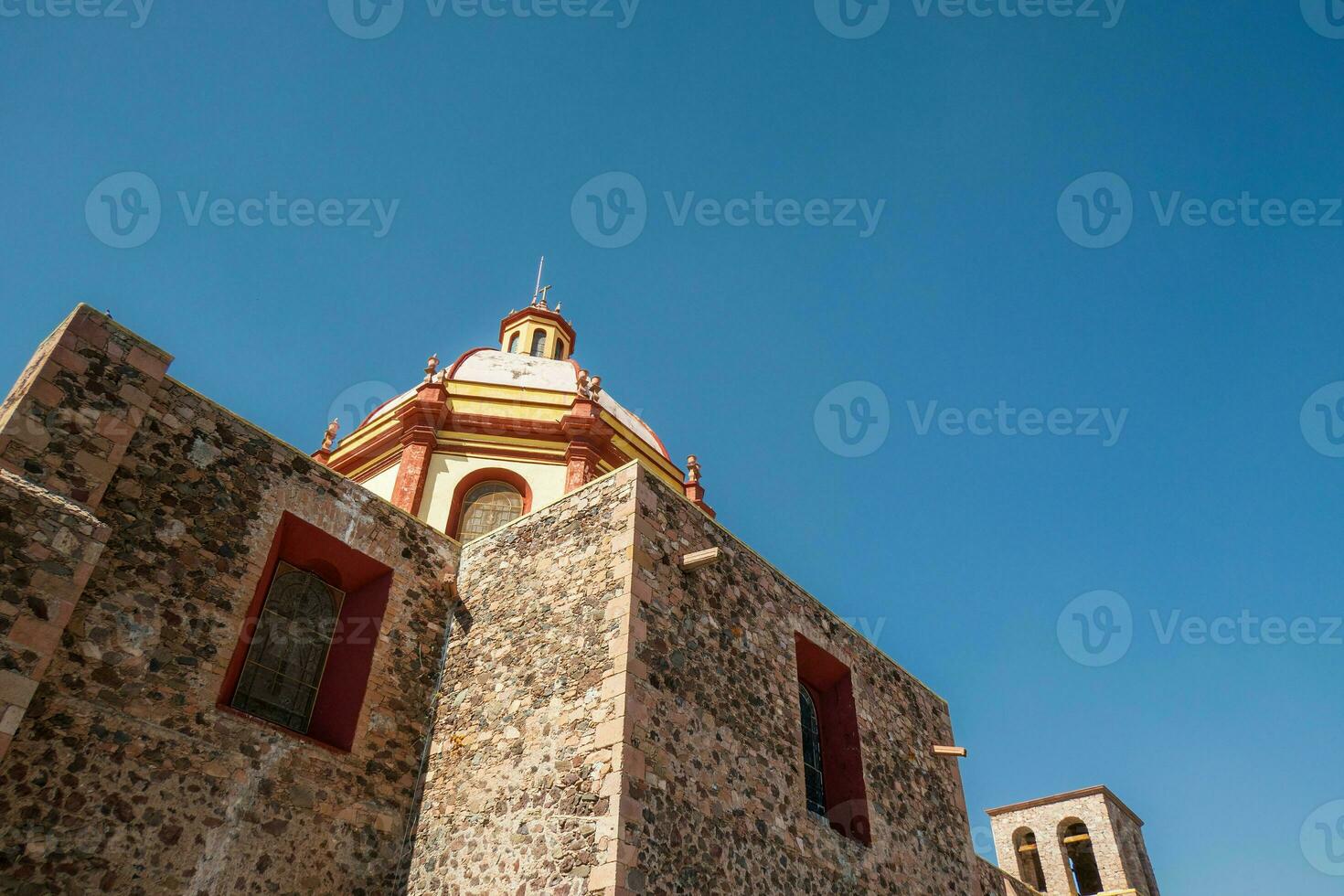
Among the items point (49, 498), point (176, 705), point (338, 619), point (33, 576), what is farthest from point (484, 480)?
point (33, 576)

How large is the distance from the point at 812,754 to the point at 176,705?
6995mm

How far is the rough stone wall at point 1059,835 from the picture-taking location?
20.0 meters

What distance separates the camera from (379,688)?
31.4 ft

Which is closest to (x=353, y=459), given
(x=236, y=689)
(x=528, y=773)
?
(x=236, y=689)

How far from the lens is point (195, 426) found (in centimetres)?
895

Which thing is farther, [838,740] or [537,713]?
[838,740]

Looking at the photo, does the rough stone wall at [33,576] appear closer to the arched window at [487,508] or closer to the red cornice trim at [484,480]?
the arched window at [487,508]

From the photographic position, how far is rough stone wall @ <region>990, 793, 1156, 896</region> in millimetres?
20031

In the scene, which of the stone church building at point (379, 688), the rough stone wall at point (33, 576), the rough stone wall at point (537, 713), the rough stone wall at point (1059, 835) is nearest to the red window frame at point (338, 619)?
the stone church building at point (379, 688)

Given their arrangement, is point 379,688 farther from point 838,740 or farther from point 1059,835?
point 1059,835

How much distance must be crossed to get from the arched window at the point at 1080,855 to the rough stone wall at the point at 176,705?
17.4 meters

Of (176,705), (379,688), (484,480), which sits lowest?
(176,705)

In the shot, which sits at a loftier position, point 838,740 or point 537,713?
point 838,740

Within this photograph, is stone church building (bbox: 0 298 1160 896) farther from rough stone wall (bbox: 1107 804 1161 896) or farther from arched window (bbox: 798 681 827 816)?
rough stone wall (bbox: 1107 804 1161 896)
